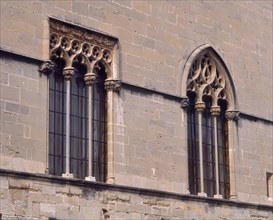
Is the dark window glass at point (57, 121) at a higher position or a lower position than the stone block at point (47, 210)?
higher

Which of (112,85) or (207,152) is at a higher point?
(112,85)

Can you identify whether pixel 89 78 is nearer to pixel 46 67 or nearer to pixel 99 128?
pixel 99 128

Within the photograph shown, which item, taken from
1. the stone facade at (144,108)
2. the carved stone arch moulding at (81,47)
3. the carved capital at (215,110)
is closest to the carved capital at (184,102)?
the stone facade at (144,108)

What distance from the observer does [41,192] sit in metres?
14.2

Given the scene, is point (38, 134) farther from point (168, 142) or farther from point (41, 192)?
point (168, 142)

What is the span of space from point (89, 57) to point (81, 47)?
10.0 inches

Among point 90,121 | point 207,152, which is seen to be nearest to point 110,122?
point 90,121

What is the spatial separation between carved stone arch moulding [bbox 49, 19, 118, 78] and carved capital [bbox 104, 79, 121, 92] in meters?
0.15

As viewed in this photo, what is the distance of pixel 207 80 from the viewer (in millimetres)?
18094

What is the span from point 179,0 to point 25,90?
15.7 feet

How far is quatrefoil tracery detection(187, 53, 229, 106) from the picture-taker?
17.8m

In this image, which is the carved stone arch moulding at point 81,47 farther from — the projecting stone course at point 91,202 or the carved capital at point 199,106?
the carved capital at point 199,106

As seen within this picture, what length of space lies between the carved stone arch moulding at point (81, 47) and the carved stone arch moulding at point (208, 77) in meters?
2.04

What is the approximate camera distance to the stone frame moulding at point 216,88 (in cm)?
1766
